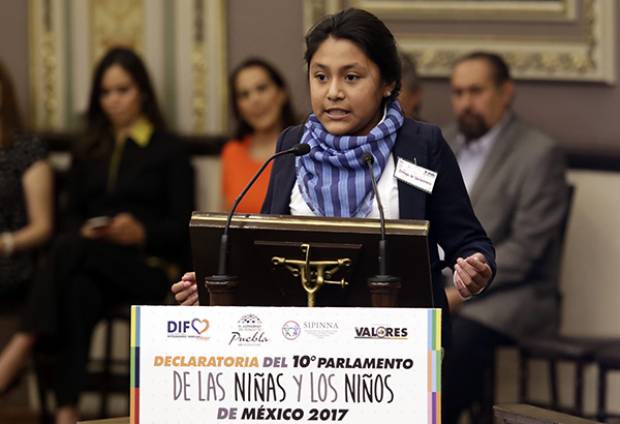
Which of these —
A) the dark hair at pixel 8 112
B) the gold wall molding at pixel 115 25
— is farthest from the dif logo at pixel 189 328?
the gold wall molding at pixel 115 25

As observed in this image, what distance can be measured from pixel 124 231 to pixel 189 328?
3.60 metres

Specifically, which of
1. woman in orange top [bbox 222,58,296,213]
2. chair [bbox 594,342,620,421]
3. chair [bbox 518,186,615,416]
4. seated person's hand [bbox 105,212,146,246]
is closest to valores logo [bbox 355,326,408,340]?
chair [bbox 594,342,620,421]

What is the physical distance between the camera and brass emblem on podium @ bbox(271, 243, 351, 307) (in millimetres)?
2719

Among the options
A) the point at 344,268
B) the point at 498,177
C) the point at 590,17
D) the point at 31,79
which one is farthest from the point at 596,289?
the point at 344,268

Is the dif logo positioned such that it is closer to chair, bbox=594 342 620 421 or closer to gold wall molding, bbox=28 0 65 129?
chair, bbox=594 342 620 421

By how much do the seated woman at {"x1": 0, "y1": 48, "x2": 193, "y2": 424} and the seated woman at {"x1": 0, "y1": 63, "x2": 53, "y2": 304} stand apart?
0.14 meters

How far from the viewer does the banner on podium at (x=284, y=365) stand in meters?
2.46

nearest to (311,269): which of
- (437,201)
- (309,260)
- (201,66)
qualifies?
(309,260)

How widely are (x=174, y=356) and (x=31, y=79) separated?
4.59 metres

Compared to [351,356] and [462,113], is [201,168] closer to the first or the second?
[462,113]

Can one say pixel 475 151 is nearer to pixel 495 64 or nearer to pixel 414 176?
pixel 495 64

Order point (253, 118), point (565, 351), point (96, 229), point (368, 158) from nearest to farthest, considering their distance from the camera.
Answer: point (368, 158), point (565, 351), point (96, 229), point (253, 118)

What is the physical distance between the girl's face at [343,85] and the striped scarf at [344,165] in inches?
1.3

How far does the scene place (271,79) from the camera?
6066 millimetres
